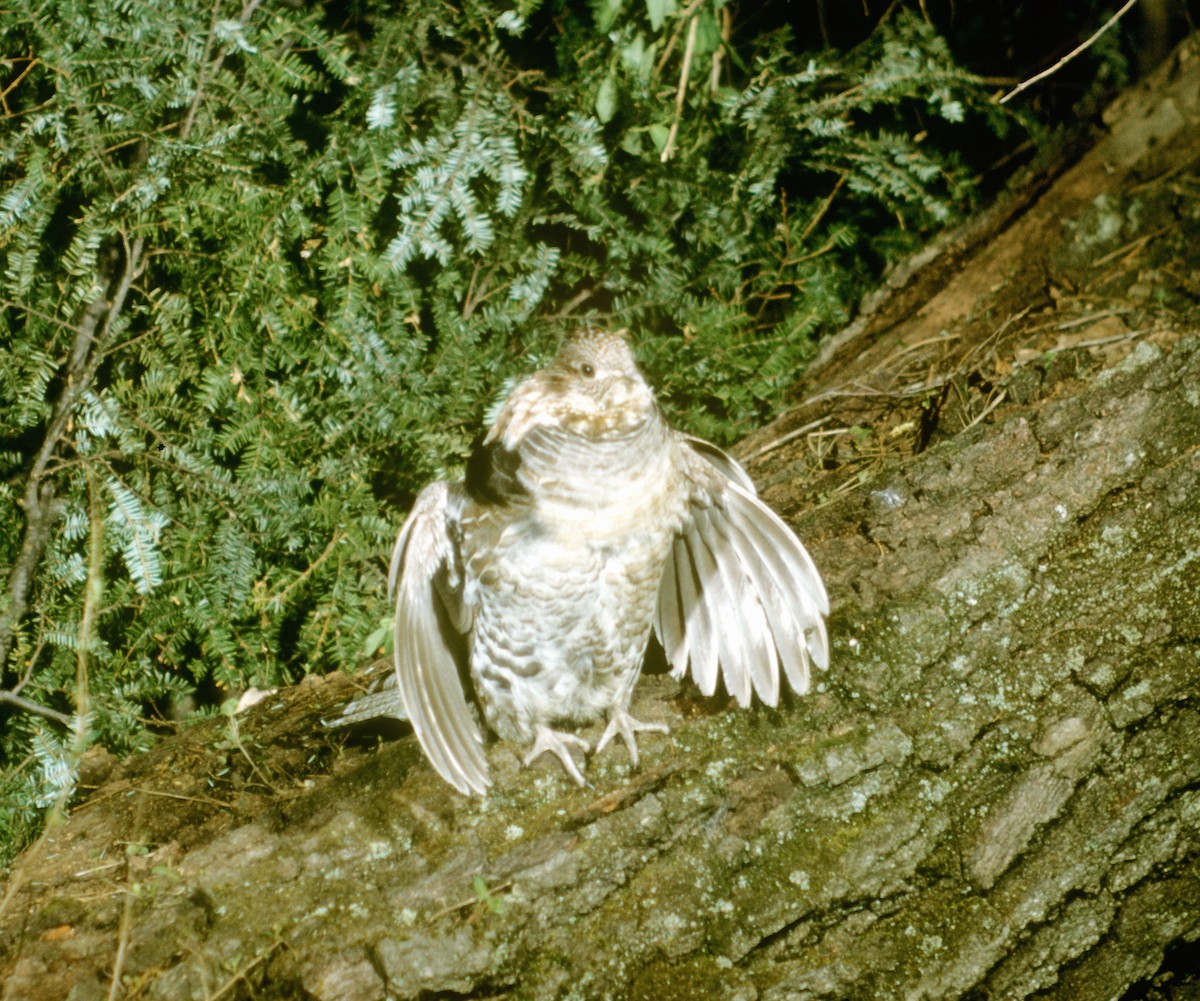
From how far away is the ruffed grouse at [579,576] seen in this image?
2.44m

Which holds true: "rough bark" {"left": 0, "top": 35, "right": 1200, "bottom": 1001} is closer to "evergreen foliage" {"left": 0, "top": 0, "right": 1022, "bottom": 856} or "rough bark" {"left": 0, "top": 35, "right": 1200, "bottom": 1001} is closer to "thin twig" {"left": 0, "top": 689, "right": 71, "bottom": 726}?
"thin twig" {"left": 0, "top": 689, "right": 71, "bottom": 726}

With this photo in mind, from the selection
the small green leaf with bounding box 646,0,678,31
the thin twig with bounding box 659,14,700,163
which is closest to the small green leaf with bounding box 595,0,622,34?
the small green leaf with bounding box 646,0,678,31

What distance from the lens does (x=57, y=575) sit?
8.92ft

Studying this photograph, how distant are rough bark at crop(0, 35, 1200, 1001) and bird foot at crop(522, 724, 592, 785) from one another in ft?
0.17

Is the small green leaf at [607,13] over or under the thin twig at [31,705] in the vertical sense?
over

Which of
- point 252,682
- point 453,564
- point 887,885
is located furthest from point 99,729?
point 887,885

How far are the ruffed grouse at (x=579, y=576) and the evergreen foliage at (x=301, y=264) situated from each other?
513mm

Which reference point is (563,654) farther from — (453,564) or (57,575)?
(57,575)

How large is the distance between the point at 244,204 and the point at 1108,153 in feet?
11.3

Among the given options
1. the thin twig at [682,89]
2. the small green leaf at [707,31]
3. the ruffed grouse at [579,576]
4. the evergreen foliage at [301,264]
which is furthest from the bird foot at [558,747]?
the small green leaf at [707,31]

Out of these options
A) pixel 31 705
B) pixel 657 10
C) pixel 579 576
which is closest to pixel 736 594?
pixel 579 576

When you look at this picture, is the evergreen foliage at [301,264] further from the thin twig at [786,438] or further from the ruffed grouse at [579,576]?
the ruffed grouse at [579,576]

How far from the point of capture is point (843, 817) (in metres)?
2.13

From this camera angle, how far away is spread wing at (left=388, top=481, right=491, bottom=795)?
2.34m
